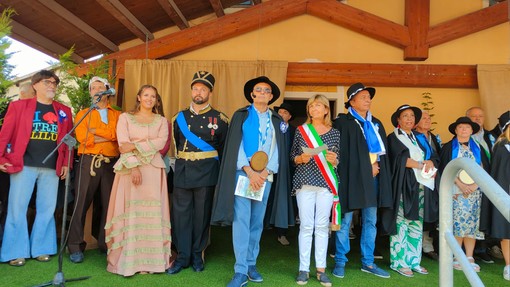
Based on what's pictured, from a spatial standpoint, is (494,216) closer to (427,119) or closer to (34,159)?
(427,119)

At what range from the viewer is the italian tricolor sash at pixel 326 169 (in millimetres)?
3320

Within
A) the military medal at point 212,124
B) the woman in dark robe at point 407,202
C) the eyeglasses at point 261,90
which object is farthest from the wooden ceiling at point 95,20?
the woman in dark robe at point 407,202

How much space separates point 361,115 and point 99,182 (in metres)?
2.61

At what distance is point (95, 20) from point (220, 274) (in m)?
4.27

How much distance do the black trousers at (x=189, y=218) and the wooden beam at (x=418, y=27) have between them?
411 centimetres

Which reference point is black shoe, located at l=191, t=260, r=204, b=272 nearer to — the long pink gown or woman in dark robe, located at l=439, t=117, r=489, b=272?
the long pink gown

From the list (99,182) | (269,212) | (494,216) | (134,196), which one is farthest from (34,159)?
(494,216)

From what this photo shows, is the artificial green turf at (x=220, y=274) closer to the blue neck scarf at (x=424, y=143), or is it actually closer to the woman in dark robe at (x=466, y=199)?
the woman in dark robe at (x=466, y=199)

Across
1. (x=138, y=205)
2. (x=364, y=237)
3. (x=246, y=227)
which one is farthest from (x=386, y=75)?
(x=138, y=205)

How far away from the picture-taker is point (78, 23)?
563 cm

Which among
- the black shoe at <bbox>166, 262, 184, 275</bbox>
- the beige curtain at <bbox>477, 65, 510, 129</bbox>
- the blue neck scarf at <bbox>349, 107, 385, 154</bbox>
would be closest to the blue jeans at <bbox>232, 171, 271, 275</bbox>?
the black shoe at <bbox>166, 262, 184, 275</bbox>

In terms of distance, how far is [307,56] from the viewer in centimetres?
635

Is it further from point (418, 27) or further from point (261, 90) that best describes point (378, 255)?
point (418, 27)

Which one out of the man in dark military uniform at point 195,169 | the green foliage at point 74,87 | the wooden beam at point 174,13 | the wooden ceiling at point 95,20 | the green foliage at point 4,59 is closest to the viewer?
the green foliage at point 4,59
